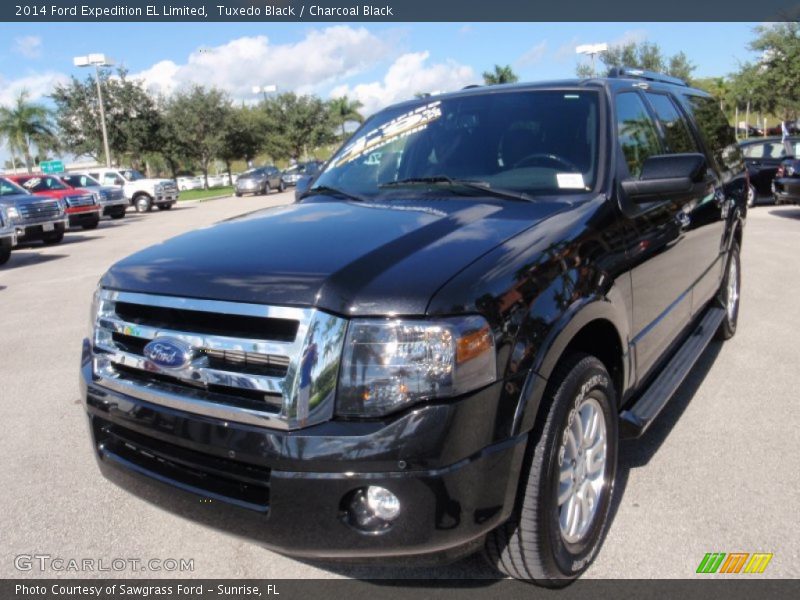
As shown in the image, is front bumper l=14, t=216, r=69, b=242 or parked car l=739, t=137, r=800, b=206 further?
parked car l=739, t=137, r=800, b=206

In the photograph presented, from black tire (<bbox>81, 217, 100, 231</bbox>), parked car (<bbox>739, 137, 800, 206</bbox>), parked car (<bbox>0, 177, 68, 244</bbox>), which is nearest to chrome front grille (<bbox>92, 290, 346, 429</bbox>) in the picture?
parked car (<bbox>0, 177, 68, 244</bbox>)

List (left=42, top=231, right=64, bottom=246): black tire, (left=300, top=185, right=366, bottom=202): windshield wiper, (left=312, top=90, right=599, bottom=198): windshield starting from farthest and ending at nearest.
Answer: (left=42, top=231, right=64, bottom=246): black tire, (left=300, top=185, right=366, bottom=202): windshield wiper, (left=312, top=90, right=599, bottom=198): windshield

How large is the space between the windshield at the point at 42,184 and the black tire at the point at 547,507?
20.1m

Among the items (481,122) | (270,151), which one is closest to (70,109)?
(270,151)

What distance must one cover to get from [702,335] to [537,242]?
2524 mm

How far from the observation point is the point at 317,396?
2.07m

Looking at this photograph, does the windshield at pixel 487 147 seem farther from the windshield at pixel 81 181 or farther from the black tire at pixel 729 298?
the windshield at pixel 81 181

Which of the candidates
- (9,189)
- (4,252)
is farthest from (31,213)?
(4,252)

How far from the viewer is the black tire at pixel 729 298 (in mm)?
5312

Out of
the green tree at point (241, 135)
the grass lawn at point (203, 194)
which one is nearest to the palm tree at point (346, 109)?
the green tree at point (241, 135)

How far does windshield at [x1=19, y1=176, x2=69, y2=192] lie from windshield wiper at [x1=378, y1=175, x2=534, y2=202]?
18.7 meters

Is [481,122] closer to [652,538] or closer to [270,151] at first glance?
[652,538]

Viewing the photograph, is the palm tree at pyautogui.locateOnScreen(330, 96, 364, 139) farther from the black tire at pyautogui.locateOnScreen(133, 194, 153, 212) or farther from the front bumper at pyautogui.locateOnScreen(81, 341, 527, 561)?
the front bumper at pyautogui.locateOnScreen(81, 341, 527, 561)

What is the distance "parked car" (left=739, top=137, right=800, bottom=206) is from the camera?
51.3ft
